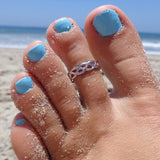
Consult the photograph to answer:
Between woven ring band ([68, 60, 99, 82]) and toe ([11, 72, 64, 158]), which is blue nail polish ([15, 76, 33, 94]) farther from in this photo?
woven ring band ([68, 60, 99, 82])

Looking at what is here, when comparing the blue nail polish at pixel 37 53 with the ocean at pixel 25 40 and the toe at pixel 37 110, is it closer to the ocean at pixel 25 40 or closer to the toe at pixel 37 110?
the toe at pixel 37 110

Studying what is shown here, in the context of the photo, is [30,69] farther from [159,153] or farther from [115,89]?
[159,153]

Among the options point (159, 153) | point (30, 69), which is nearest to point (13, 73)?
point (30, 69)

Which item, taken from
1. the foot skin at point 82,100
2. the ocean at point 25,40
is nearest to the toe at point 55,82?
the foot skin at point 82,100

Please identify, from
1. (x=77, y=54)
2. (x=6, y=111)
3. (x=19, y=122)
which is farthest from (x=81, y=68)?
(x=6, y=111)

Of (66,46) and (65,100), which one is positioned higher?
(66,46)

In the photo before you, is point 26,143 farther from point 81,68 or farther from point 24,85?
point 81,68
